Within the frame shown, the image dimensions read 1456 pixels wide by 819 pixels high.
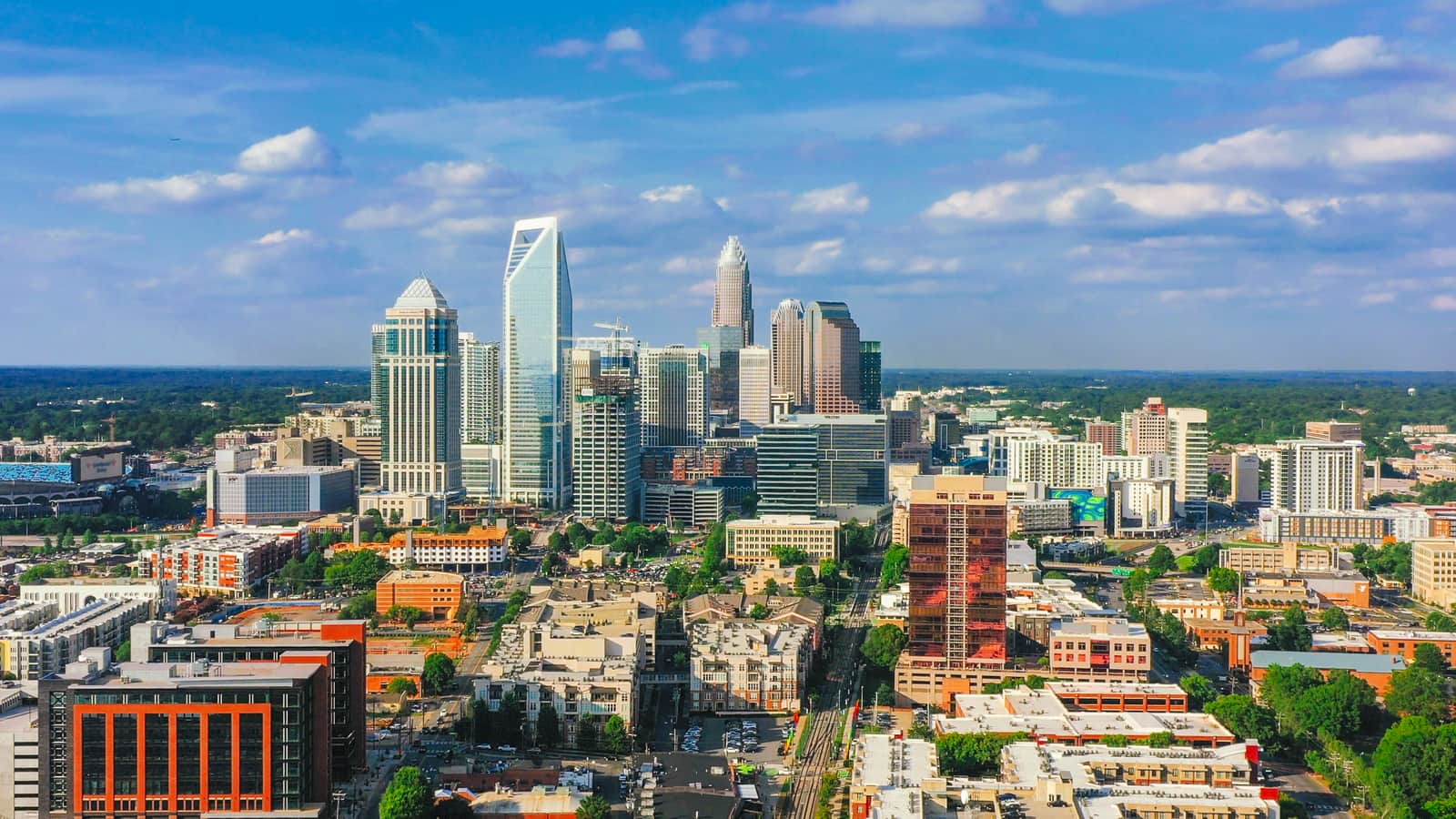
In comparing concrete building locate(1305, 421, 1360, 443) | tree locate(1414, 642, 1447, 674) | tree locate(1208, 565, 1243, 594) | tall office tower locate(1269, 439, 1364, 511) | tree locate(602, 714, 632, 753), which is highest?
concrete building locate(1305, 421, 1360, 443)

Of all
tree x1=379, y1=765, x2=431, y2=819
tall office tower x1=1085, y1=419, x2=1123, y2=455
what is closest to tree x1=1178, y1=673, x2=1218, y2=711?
tree x1=379, y1=765, x2=431, y2=819

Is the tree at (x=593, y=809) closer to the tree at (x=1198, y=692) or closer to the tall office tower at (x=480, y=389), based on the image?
the tree at (x=1198, y=692)

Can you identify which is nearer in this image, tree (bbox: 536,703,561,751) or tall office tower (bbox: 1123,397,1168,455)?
tree (bbox: 536,703,561,751)

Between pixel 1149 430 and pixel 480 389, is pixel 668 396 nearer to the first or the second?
pixel 480 389

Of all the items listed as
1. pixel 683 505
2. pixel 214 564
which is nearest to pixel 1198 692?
pixel 214 564

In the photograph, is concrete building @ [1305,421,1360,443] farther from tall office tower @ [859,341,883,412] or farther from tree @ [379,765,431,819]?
tree @ [379,765,431,819]

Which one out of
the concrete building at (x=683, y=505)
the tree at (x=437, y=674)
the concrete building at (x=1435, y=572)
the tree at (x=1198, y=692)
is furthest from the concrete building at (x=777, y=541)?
the tree at (x=1198, y=692)

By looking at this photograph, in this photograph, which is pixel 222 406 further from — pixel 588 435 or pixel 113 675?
pixel 113 675
